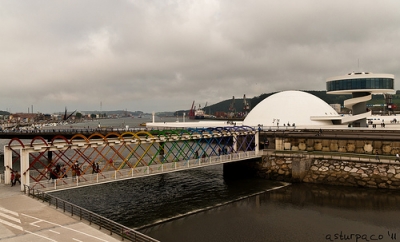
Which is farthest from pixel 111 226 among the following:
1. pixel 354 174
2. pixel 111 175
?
pixel 354 174

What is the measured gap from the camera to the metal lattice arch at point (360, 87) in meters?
73.8

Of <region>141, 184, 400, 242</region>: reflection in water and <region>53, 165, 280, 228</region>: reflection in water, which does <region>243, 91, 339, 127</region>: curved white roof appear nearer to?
<region>53, 165, 280, 228</region>: reflection in water

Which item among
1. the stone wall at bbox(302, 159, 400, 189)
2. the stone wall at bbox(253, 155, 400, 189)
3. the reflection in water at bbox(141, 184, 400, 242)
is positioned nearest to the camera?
the reflection in water at bbox(141, 184, 400, 242)

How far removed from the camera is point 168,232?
25.9 metres

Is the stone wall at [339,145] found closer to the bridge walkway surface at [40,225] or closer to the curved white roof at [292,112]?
the curved white roof at [292,112]

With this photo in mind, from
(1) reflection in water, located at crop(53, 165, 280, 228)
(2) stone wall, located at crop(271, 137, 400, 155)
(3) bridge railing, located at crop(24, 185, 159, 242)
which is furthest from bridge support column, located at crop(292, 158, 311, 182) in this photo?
(3) bridge railing, located at crop(24, 185, 159, 242)

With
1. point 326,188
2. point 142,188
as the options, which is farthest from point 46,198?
point 326,188

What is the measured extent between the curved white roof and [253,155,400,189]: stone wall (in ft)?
132

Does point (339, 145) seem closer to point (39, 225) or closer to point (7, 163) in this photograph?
point (39, 225)

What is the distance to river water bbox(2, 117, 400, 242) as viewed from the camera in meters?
25.8

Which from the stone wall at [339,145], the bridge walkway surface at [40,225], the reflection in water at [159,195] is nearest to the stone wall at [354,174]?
the stone wall at [339,145]

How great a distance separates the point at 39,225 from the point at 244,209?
20780 mm

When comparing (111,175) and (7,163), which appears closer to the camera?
(7,163)

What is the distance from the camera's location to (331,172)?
41688 millimetres
